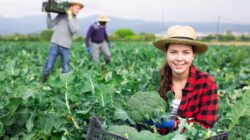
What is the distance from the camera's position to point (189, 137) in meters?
2.40

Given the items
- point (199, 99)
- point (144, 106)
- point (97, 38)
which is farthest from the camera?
point (97, 38)

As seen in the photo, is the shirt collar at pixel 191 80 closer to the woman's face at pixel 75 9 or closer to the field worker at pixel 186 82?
the field worker at pixel 186 82

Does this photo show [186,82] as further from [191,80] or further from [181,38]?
[181,38]

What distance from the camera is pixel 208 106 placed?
323 centimetres

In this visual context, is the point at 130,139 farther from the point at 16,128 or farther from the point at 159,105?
the point at 16,128

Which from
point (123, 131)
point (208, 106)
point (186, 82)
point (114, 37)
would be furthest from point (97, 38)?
point (114, 37)

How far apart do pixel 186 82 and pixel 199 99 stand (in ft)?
0.52

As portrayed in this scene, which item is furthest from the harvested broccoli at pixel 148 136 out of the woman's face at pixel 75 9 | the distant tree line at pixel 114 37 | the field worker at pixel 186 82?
the distant tree line at pixel 114 37

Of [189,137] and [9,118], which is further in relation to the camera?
[9,118]

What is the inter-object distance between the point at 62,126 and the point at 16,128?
0.43 m

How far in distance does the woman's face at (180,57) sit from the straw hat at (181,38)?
0.14 feet

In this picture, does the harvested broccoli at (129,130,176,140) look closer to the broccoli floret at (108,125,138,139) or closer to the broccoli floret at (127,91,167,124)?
the broccoli floret at (108,125,138,139)

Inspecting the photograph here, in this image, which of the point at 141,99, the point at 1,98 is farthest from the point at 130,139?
the point at 1,98

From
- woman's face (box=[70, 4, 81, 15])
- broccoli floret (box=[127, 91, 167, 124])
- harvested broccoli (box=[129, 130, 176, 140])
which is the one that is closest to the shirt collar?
broccoli floret (box=[127, 91, 167, 124])
